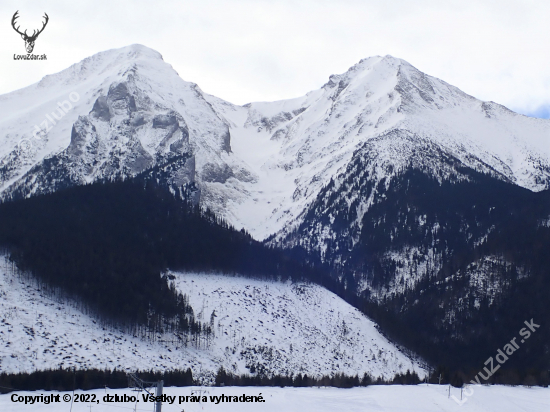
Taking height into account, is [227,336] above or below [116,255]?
below

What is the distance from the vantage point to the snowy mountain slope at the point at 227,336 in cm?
12206

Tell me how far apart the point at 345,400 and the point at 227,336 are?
5675 cm

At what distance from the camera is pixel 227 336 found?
495 feet

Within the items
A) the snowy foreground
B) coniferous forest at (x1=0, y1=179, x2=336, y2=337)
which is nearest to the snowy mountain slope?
coniferous forest at (x1=0, y1=179, x2=336, y2=337)

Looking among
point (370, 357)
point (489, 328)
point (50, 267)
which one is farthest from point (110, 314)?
point (489, 328)

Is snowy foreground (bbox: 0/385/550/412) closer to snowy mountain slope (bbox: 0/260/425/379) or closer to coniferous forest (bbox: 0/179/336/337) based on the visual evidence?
snowy mountain slope (bbox: 0/260/425/379)

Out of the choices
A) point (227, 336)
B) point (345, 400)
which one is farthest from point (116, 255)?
point (345, 400)

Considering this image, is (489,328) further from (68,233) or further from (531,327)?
(68,233)

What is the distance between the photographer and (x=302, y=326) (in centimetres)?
16638

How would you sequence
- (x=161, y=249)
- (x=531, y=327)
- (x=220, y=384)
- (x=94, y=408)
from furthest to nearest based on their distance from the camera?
(x=531, y=327), (x=161, y=249), (x=220, y=384), (x=94, y=408)

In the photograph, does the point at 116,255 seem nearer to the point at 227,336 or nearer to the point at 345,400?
the point at 227,336

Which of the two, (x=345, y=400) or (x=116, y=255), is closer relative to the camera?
(x=345, y=400)

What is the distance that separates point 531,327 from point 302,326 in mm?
74489

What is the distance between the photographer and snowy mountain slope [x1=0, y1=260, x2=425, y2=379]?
400 feet
